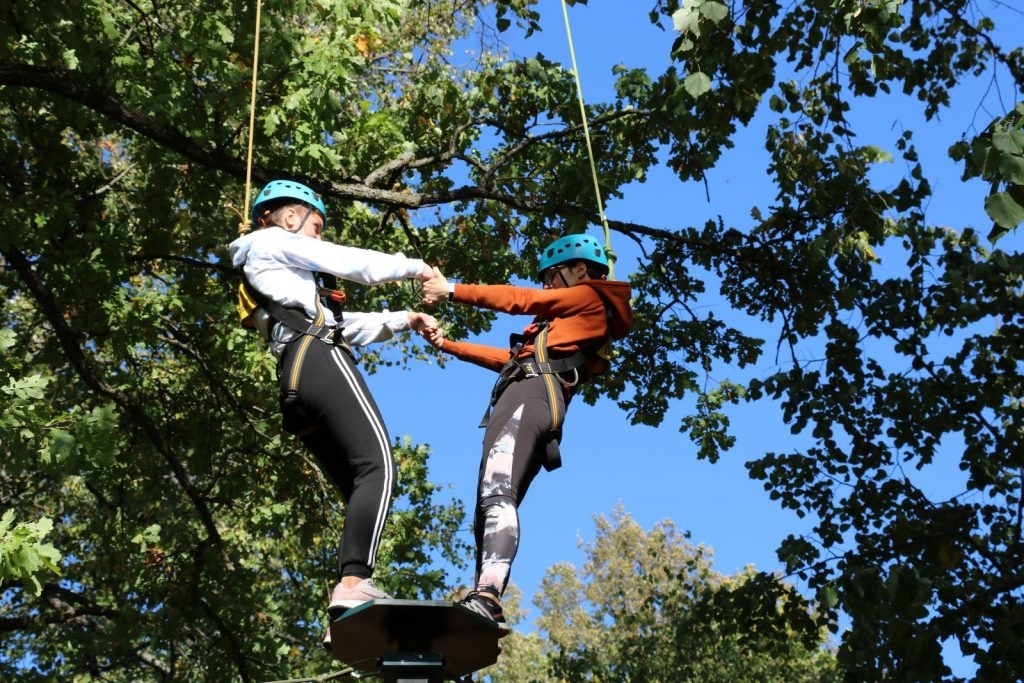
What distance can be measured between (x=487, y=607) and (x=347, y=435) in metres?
0.84

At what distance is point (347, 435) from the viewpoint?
15.0 ft

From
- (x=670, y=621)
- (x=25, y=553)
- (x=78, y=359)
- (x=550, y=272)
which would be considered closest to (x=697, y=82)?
(x=550, y=272)

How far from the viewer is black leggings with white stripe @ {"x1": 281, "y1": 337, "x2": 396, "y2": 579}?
4469 mm

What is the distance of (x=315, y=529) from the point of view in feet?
35.9

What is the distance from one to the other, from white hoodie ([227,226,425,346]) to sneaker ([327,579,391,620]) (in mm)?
1023

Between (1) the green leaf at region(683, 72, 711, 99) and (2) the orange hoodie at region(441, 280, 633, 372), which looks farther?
(1) the green leaf at region(683, 72, 711, 99)

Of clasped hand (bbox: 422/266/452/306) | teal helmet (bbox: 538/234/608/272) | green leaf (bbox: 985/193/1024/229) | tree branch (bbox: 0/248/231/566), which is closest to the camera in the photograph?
green leaf (bbox: 985/193/1024/229)

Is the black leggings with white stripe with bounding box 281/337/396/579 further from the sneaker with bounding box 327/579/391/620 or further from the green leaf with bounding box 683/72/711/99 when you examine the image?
the green leaf with bounding box 683/72/711/99

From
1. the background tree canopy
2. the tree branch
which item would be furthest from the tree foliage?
the tree branch

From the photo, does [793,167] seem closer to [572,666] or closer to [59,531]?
[572,666]

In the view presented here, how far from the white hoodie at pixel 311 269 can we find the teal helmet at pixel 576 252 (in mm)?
917

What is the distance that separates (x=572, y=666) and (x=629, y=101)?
868cm

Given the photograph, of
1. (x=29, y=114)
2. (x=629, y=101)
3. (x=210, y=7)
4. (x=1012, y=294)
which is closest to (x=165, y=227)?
(x=29, y=114)

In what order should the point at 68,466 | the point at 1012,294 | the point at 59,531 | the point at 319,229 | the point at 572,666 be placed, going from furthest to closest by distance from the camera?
the point at 572,666, the point at 59,531, the point at 1012,294, the point at 68,466, the point at 319,229
